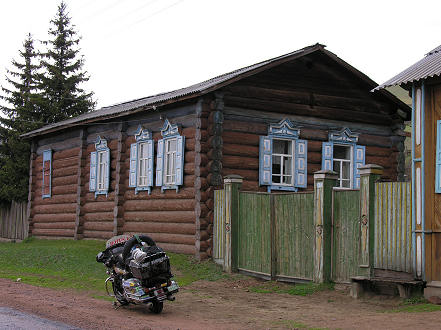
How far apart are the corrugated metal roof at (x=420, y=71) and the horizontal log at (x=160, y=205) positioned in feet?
24.7

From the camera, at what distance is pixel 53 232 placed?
2662 centimetres

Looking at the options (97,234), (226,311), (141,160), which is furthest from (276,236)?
(97,234)

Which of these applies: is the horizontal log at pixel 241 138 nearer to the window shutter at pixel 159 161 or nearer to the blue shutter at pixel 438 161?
the window shutter at pixel 159 161

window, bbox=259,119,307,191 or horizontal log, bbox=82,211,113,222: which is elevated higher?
window, bbox=259,119,307,191

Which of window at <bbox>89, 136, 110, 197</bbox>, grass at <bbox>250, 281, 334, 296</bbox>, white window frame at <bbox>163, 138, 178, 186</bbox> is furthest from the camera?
window at <bbox>89, 136, 110, 197</bbox>

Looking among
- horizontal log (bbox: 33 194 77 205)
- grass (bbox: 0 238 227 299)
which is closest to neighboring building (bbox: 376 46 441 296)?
grass (bbox: 0 238 227 299)

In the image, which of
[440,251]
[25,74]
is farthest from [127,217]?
[25,74]

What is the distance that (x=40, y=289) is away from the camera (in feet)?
43.0

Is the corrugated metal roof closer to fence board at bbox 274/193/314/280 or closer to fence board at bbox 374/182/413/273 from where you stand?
fence board at bbox 374/182/413/273

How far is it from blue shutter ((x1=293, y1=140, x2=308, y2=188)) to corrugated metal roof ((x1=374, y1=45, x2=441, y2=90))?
6507mm

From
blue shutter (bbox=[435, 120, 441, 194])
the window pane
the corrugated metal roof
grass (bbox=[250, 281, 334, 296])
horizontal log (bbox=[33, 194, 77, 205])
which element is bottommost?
grass (bbox=[250, 281, 334, 296])

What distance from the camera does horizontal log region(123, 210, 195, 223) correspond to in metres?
17.9

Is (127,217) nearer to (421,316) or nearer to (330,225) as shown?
(330,225)

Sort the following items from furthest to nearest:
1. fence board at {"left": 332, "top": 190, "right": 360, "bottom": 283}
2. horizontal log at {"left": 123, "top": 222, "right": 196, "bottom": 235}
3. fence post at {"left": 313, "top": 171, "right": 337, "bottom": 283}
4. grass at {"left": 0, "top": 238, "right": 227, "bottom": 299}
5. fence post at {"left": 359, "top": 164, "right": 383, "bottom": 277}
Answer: horizontal log at {"left": 123, "top": 222, "right": 196, "bottom": 235}, grass at {"left": 0, "top": 238, "right": 227, "bottom": 299}, fence post at {"left": 313, "top": 171, "right": 337, "bottom": 283}, fence board at {"left": 332, "top": 190, "right": 360, "bottom": 283}, fence post at {"left": 359, "top": 164, "right": 383, "bottom": 277}
